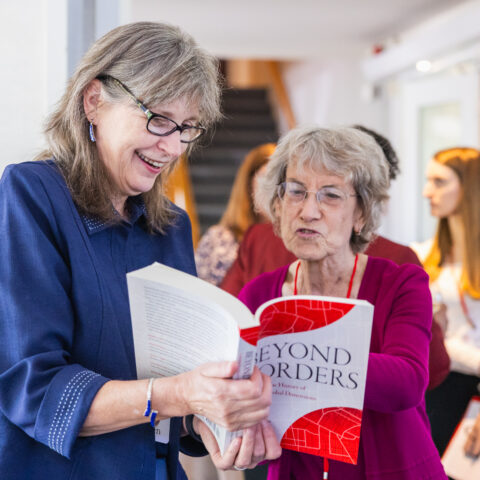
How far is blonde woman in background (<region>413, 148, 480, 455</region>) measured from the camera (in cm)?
263

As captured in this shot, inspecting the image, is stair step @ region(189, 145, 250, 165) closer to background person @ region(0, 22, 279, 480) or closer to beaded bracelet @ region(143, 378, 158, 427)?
background person @ region(0, 22, 279, 480)

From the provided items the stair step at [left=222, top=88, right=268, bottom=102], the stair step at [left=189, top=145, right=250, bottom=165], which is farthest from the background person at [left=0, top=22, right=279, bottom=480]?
the stair step at [left=222, top=88, right=268, bottom=102]

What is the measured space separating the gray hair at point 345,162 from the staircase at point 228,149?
250 inches

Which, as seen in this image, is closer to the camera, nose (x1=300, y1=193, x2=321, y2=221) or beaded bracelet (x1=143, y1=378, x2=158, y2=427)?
beaded bracelet (x1=143, y1=378, x2=158, y2=427)

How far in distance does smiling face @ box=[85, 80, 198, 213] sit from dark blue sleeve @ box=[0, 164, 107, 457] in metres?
0.19

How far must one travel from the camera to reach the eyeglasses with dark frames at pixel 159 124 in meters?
1.16

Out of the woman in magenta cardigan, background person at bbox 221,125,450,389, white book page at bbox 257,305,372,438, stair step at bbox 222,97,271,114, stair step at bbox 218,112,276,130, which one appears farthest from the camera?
stair step at bbox 222,97,271,114

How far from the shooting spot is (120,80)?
1.17 meters

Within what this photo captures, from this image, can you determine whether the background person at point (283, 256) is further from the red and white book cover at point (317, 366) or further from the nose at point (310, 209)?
the red and white book cover at point (317, 366)

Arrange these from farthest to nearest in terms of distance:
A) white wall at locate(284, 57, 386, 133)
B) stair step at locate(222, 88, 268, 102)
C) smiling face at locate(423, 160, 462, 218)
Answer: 1. stair step at locate(222, 88, 268, 102)
2. white wall at locate(284, 57, 386, 133)
3. smiling face at locate(423, 160, 462, 218)

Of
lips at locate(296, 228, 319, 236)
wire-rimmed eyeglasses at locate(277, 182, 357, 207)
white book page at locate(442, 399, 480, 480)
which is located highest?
wire-rimmed eyeglasses at locate(277, 182, 357, 207)

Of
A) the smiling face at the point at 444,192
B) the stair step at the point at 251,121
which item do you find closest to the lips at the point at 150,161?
the smiling face at the point at 444,192

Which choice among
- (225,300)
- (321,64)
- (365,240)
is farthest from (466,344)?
(321,64)

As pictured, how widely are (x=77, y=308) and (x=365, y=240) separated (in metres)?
0.81
